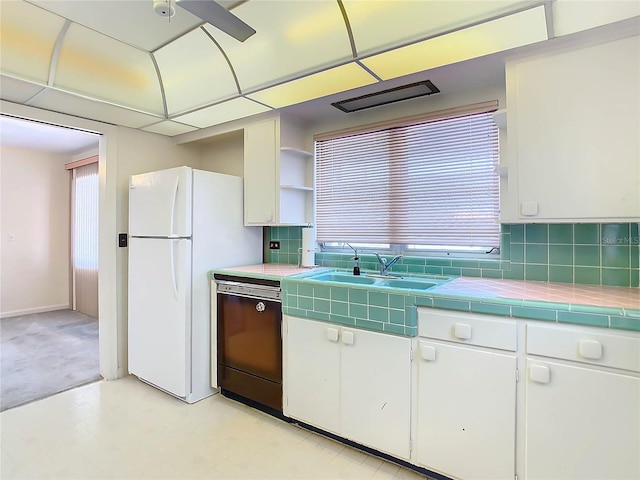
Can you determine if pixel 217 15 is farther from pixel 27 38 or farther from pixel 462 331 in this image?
pixel 462 331

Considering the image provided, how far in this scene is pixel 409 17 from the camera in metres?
1.61

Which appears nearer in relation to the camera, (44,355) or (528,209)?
(528,209)

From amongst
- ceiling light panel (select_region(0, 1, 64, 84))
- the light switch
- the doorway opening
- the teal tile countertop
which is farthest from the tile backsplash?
the doorway opening

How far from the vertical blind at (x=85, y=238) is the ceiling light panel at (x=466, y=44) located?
483 cm

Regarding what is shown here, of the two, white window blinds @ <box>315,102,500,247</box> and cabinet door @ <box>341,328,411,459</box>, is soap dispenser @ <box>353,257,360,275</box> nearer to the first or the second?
white window blinds @ <box>315,102,500,247</box>

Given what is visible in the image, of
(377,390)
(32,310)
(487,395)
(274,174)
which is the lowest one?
(32,310)

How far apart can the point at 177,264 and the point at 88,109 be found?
1404 millimetres

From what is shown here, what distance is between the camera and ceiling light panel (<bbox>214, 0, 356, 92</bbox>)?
174cm

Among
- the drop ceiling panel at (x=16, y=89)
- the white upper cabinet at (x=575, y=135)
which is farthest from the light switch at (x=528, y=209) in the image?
the drop ceiling panel at (x=16, y=89)

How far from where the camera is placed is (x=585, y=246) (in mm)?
1948

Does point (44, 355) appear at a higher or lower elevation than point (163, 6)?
lower

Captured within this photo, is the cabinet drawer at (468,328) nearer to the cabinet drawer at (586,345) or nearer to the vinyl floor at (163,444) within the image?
the cabinet drawer at (586,345)

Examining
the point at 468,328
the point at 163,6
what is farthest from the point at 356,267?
the point at 163,6

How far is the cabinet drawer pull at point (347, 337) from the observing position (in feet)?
6.61
